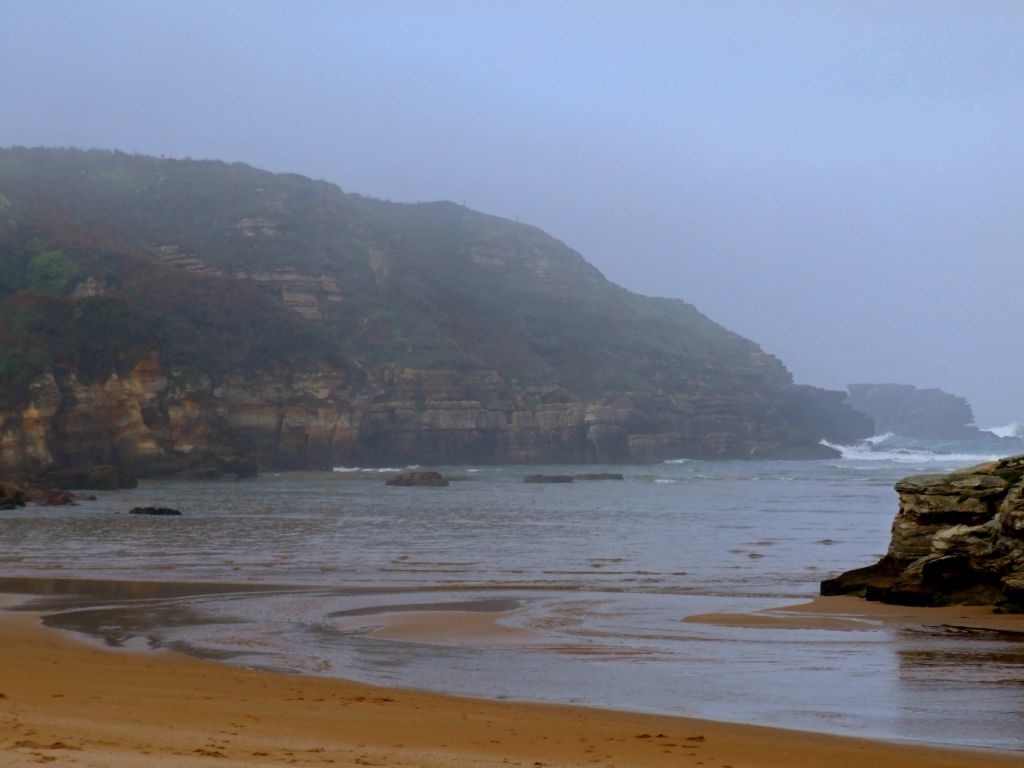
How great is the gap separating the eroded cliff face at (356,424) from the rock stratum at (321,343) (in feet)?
0.53

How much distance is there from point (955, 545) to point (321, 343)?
80.2 metres

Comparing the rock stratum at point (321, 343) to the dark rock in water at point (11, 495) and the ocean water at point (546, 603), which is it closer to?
the dark rock in water at point (11, 495)

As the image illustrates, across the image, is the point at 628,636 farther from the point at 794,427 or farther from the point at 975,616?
the point at 794,427

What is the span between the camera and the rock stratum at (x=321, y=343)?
233 feet

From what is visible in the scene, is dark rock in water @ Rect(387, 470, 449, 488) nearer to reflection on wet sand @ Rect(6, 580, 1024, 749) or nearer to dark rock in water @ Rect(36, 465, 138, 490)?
dark rock in water @ Rect(36, 465, 138, 490)

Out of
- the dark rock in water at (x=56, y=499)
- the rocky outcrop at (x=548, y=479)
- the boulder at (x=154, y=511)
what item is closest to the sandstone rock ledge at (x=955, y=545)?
the boulder at (x=154, y=511)

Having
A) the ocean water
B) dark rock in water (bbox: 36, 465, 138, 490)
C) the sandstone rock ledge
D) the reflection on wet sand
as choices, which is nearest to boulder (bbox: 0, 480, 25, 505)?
the ocean water

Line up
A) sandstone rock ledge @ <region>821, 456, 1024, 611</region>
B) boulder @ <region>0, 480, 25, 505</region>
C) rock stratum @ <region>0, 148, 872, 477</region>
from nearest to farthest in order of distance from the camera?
sandstone rock ledge @ <region>821, 456, 1024, 611</region>, boulder @ <region>0, 480, 25, 505</region>, rock stratum @ <region>0, 148, 872, 477</region>

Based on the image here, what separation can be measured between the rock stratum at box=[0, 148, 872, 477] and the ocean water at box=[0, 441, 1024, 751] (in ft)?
104

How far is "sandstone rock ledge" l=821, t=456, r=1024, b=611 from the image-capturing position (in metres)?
15.4

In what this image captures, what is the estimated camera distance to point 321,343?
3671 inches

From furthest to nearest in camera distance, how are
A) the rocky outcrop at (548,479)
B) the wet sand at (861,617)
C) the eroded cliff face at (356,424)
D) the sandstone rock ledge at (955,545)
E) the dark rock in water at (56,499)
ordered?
1. the rocky outcrop at (548,479)
2. the eroded cliff face at (356,424)
3. the dark rock in water at (56,499)
4. the sandstone rock ledge at (955,545)
5. the wet sand at (861,617)

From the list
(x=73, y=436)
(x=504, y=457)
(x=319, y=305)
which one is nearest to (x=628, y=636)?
(x=73, y=436)

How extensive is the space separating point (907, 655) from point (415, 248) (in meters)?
140
